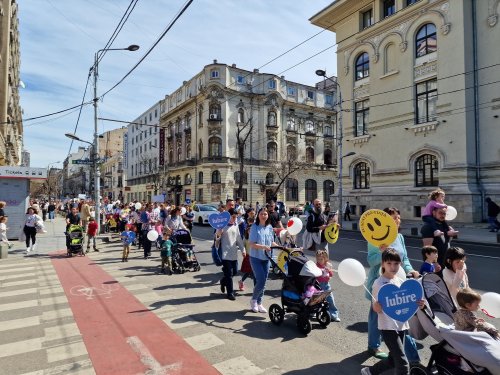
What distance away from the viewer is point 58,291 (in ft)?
25.9

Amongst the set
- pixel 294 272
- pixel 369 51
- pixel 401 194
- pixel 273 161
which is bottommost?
pixel 294 272

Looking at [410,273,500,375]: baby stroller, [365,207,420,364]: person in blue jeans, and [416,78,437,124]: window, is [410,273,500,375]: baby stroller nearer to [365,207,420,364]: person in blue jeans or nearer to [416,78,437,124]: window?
[365,207,420,364]: person in blue jeans

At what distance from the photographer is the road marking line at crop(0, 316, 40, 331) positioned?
18.6 ft

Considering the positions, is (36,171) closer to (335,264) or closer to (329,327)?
(335,264)

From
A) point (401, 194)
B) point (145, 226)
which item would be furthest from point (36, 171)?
point (401, 194)

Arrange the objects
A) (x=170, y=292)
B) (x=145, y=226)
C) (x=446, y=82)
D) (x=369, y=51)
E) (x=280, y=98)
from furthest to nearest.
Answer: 1. (x=280, y=98)
2. (x=369, y=51)
3. (x=446, y=82)
4. (x=145, y=226)
5. (x=170, y=292)

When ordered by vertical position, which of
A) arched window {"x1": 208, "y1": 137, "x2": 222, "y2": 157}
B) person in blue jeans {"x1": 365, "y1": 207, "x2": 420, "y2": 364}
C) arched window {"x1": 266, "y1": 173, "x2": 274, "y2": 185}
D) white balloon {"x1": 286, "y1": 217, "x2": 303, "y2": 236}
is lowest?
person in blue jeans {"x1": 365, "y1": 207, "x2": 420, "y2": 364}

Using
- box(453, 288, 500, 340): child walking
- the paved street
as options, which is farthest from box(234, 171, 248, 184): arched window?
box(453, 288, 500, 340): child walking

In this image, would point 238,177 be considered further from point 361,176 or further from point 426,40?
point 426,40

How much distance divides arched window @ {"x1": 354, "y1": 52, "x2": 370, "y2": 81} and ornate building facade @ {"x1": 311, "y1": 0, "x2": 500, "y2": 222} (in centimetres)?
8

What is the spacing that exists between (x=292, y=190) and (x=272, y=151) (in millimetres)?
6225

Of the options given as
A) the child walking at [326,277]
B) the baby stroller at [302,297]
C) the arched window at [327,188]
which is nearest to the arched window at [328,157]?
the arched window at [327,188]

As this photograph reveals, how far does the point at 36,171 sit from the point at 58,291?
36.0ft

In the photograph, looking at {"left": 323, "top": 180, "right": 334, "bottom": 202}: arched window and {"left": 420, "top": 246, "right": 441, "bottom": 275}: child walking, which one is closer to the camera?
{"left": 420, "top": 246, "right": 441, "bottom": 275}: child walking
